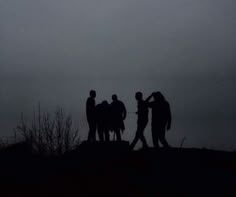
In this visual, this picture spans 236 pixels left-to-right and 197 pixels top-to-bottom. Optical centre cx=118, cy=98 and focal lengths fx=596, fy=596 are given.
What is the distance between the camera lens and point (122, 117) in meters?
22.6

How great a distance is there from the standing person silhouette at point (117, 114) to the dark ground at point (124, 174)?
2.34 ft

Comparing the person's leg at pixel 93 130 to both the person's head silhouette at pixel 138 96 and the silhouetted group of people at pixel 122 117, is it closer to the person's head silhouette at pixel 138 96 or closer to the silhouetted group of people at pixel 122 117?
the silhouetted group of people at pixel 122 117

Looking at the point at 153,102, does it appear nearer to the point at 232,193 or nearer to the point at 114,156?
the point at 114,156

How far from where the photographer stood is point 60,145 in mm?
42719

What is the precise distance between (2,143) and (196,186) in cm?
2361

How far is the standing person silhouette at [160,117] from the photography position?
813 inches

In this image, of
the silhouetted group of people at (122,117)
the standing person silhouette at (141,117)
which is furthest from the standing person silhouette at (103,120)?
the standing person silhouette at (141,117)

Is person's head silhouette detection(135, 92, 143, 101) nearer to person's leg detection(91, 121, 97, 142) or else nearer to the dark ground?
the dark ground

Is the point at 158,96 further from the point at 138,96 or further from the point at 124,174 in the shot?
the point at 124,174

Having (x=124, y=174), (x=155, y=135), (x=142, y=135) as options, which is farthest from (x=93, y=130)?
(x=124, y=174)

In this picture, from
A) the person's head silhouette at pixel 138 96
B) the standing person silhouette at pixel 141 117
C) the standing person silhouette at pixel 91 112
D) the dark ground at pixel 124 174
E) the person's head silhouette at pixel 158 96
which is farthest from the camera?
the standing person silhouette at pixel 91 112

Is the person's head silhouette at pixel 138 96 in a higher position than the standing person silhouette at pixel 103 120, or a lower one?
higher

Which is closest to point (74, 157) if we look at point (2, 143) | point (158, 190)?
point (158, 190)

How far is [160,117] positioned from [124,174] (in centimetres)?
333
